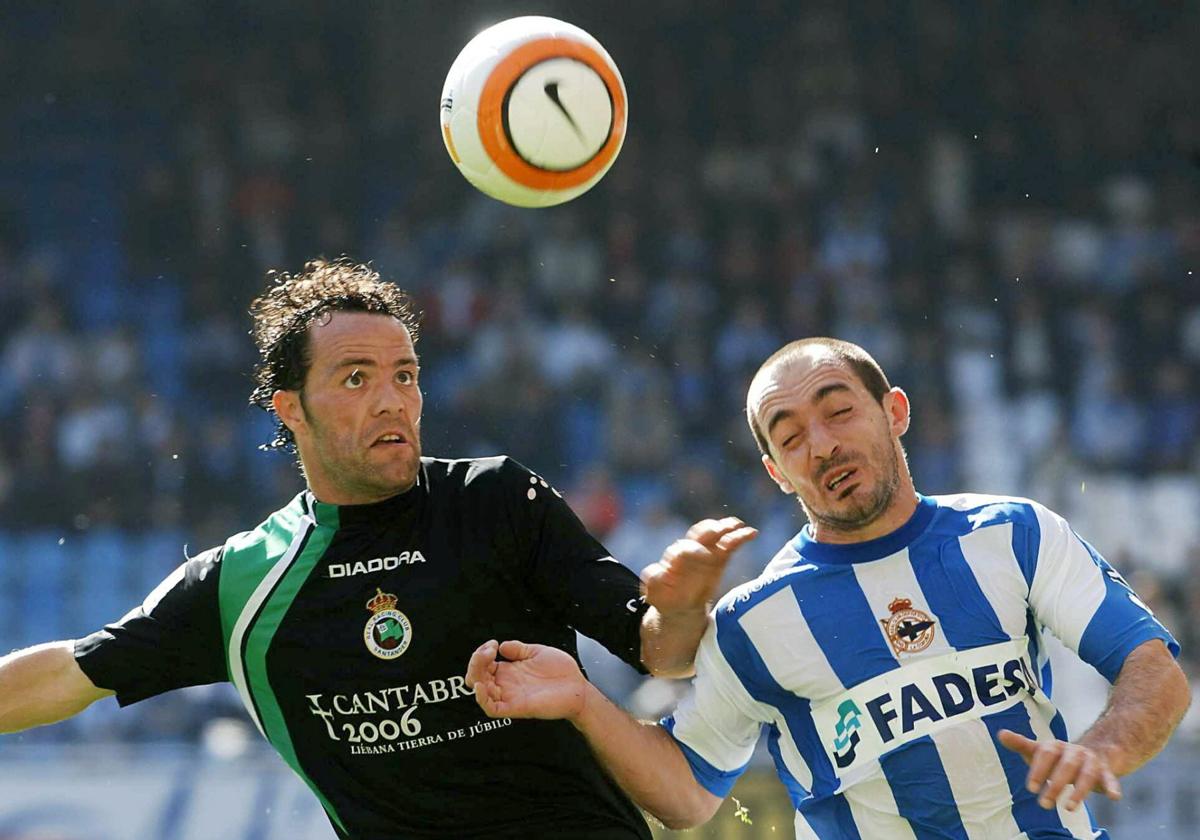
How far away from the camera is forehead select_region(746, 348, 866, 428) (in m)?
4.16

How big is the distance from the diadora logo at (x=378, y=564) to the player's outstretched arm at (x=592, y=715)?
38cm

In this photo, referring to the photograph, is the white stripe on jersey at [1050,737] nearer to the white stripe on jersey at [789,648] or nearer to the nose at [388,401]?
the white stripe on jersey at [789,648]

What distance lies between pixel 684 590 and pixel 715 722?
53 centimetres

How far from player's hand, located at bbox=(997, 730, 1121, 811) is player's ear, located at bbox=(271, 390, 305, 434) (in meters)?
2.23

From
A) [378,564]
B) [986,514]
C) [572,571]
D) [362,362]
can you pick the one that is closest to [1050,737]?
[986,514]

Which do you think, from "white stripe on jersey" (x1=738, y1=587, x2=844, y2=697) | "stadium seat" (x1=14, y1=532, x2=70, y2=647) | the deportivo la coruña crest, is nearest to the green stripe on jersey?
"white stripe on jersey" (x1=738, y1=587, x2=844, y2=697)

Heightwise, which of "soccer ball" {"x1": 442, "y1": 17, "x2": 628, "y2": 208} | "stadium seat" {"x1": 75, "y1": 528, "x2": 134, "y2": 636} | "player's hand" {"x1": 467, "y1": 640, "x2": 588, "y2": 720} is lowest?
"player's hand" {"x1": 467, "y1": 640, "x2": 588, "y2": 720}

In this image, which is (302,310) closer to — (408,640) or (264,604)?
(264,604)

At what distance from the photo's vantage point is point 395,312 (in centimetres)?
473

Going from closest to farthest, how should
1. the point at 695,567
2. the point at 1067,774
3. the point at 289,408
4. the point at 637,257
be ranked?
the point at 1067,774 → the point at 695,567 → the point at 289,408 → the point at 637,257

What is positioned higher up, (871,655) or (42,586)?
(42,586)

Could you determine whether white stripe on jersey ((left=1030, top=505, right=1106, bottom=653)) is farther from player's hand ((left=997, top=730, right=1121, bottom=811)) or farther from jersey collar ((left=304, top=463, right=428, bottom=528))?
jersey collar ((left=304, top=463, right=428, bottom=528))

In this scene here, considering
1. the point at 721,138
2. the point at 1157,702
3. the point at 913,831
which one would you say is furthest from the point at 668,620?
the point at 721,138

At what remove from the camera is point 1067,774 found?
11.0 feet
